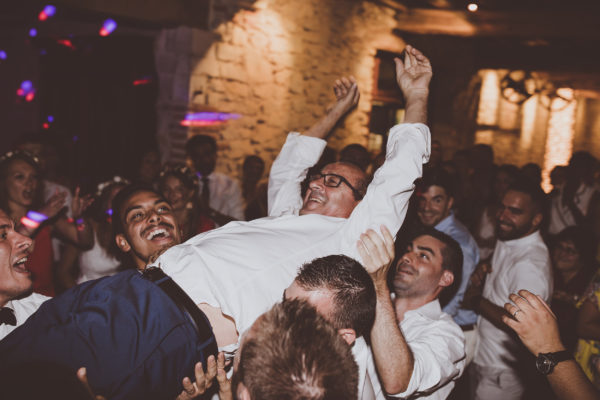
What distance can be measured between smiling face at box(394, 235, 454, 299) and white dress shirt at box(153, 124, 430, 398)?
1.55 ft

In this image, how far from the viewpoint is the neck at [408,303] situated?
225cm

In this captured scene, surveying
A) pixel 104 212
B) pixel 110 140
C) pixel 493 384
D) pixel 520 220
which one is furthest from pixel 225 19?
pixel 493 384

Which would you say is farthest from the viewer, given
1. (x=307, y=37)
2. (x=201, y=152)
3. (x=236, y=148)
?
(x=307, y=37)

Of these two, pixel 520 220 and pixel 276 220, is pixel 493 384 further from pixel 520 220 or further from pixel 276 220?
pixel 276 220

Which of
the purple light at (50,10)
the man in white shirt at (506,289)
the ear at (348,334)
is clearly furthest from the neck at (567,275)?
the purple light at (50,10)

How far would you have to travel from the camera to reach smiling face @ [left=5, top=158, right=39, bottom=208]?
2.94 m

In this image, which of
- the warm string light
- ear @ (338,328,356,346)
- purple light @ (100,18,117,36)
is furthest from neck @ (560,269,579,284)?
the warm string light

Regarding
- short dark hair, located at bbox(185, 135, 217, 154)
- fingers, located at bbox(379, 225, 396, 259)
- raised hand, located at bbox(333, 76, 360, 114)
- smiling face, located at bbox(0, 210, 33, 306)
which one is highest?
raised hand, located at bbox(333, 76, 360, 114)

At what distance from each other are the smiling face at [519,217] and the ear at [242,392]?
2.27m

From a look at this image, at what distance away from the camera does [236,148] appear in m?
5.54

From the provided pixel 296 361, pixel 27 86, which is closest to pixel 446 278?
pixel 296 361

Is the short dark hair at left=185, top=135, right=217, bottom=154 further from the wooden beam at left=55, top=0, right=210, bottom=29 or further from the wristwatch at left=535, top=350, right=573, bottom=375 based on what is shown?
the wristwatch at left=535, top=350, right=573, bottom=375

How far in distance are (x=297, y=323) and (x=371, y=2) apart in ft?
22.3

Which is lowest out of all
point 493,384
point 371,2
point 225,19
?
point 493,384
